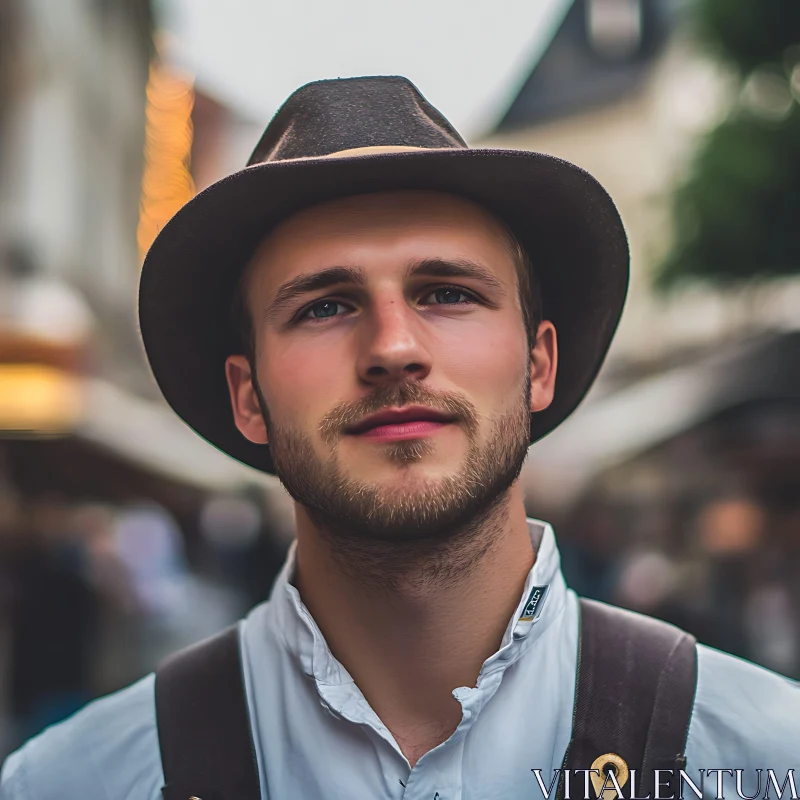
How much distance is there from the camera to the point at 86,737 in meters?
1.95

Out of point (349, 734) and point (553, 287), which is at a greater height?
point (553, 287)

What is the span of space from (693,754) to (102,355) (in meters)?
11.9

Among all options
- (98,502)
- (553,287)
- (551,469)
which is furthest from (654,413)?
(553,287)

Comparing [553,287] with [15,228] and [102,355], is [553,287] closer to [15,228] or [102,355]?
[15,228]

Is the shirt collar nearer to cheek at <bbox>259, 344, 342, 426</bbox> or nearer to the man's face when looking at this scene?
the man's face

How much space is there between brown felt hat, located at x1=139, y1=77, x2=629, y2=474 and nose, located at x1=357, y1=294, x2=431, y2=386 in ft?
0.92

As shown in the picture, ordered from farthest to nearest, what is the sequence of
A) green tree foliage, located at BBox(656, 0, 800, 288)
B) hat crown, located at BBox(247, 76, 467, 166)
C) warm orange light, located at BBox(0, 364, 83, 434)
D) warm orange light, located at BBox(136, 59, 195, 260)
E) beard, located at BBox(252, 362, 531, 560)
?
warm orange light, located at BBox(136, 59, 195, 260), green tree foliage, located at BBox(656, 0, 800, 288), warm orange light, located at BBox(0, 364, 83, 434), hat crown, located at BBox(247, 76, 467, 166), beard, located at BBox(252, 362, 531, 560)

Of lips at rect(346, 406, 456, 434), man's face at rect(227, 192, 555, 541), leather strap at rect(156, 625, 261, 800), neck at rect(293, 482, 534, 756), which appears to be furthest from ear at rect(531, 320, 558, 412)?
leather strap at rect(156, 625, 261, 800)

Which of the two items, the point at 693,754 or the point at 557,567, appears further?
the point at 557,567

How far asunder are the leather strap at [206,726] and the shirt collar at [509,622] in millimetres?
148

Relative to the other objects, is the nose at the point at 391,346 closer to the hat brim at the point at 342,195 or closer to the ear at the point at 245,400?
the hat brim at the point at 342,195

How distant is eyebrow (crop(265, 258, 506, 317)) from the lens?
1.73 metres

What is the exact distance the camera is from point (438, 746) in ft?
5.43

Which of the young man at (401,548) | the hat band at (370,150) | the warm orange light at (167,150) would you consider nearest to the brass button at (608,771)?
the young man at (401,548)
